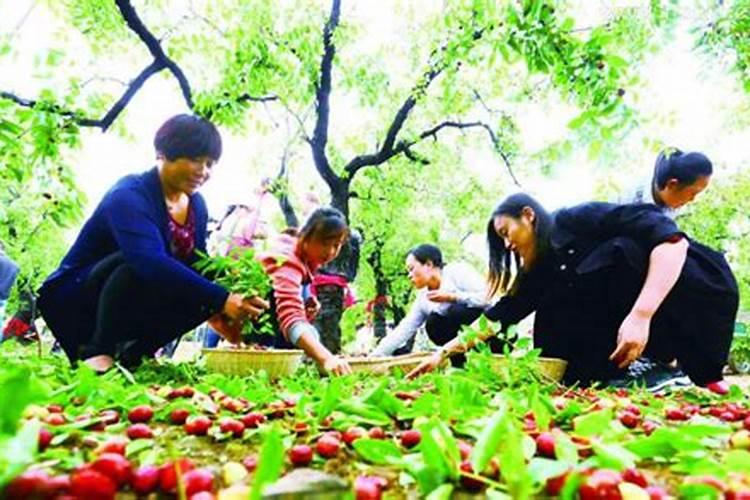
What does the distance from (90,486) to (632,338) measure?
82.0 inches

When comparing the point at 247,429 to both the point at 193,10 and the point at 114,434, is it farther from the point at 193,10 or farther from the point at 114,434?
the point at 193,10

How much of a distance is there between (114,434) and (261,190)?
21.0 feet

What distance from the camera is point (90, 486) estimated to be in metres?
0.70

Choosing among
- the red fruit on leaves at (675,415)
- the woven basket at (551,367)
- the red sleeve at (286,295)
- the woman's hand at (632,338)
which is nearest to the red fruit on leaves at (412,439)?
the red fruit on leaves at (675,415)

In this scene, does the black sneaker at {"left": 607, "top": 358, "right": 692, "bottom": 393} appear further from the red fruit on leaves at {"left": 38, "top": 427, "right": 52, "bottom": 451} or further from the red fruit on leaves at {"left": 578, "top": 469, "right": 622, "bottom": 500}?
the red fruit on leaves at {"left": 38, "top": 427, "right": 52, "bottom": 451}

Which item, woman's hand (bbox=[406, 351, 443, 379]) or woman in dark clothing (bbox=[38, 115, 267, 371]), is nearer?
woman in dark clothing (bbox=[38, 115, 267, 371])

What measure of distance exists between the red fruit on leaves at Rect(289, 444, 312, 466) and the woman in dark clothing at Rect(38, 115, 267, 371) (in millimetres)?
1618

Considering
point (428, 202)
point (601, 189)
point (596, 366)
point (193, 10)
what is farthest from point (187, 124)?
point (601, 189)

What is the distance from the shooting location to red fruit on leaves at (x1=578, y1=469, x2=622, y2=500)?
28.1 inches

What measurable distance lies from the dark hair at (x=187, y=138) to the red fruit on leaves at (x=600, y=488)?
7.57 ft

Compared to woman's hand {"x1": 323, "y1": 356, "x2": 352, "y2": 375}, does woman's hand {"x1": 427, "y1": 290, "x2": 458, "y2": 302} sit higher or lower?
higher

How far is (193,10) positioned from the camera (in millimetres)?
Result: 8086

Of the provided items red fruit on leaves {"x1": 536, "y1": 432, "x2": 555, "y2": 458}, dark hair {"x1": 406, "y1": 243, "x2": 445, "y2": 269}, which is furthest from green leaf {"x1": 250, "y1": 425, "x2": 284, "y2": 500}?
dark hair {"x1": 406, "y1": 243, "x2": 445, "y2": 269}

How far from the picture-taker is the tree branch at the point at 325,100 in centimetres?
854
